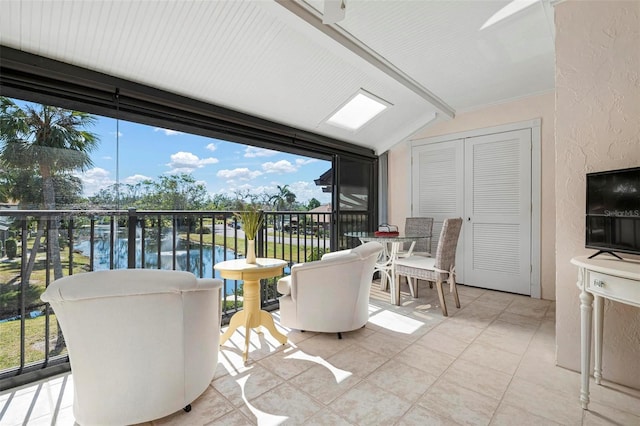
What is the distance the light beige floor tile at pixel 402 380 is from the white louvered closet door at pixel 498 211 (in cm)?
265

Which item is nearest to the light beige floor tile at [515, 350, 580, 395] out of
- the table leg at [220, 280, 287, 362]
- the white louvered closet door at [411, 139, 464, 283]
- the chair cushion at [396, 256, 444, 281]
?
the chair cushion at [396, 256, 444, 281]

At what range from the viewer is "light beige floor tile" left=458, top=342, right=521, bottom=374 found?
2.06m

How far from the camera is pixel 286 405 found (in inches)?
65.0

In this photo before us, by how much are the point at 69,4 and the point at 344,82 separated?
215cm

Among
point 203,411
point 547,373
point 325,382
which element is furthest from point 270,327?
point 547,373

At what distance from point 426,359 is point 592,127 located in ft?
6.58

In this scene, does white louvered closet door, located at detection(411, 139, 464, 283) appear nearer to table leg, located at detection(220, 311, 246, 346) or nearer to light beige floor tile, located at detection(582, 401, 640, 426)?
light beige floor tile, located at detection(582, 401, 640, 426)

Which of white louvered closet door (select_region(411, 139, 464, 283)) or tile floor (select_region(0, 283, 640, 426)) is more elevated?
white louvered closet door (select_region(411, 139, 464, 283))

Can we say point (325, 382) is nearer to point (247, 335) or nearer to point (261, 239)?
point (247, 335)

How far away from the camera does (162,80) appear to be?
2295 mm

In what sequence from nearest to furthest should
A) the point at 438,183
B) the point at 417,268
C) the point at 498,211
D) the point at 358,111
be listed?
the point at 417,268, the point at 358,111, the point at 498,211, the point at 438,183

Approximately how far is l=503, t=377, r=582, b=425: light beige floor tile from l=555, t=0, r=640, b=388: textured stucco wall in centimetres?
43

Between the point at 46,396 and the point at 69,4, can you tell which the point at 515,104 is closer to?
the point at 69,4

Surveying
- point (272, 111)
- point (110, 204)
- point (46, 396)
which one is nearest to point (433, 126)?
point (272, 111)
